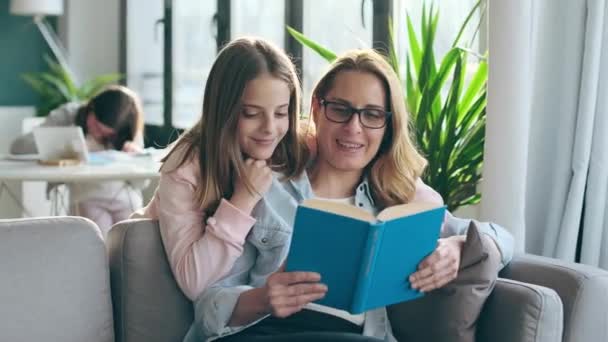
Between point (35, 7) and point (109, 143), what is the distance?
2.99 metres

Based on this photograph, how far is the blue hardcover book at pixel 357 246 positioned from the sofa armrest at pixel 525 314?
11.4 inches

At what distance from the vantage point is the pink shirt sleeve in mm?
2084

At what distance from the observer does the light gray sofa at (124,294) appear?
6.71 ft

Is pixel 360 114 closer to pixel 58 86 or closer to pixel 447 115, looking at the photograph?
pixel 447 115

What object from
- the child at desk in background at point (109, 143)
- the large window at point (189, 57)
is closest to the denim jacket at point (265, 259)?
the child at desk in background at point (109, 143)

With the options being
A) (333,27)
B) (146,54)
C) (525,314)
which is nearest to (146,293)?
(525,314)

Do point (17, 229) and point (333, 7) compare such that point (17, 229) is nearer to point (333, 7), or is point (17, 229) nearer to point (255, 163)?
point (255, 163)

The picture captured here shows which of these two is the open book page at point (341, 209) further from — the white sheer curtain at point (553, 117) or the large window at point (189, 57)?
the large window at point (189, 57)

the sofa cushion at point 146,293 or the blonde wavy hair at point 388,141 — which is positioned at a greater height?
the blonde wavy hair at point 388,141

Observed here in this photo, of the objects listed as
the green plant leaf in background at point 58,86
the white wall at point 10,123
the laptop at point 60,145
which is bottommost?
the white wall at point 10,123

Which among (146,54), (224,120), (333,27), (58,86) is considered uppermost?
(333,27)

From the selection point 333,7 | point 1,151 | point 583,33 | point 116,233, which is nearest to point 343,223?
point 116,233

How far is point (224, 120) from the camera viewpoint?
7.08 ft

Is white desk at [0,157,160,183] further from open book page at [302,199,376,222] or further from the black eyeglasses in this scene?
open book page at [302,199,376,222]
